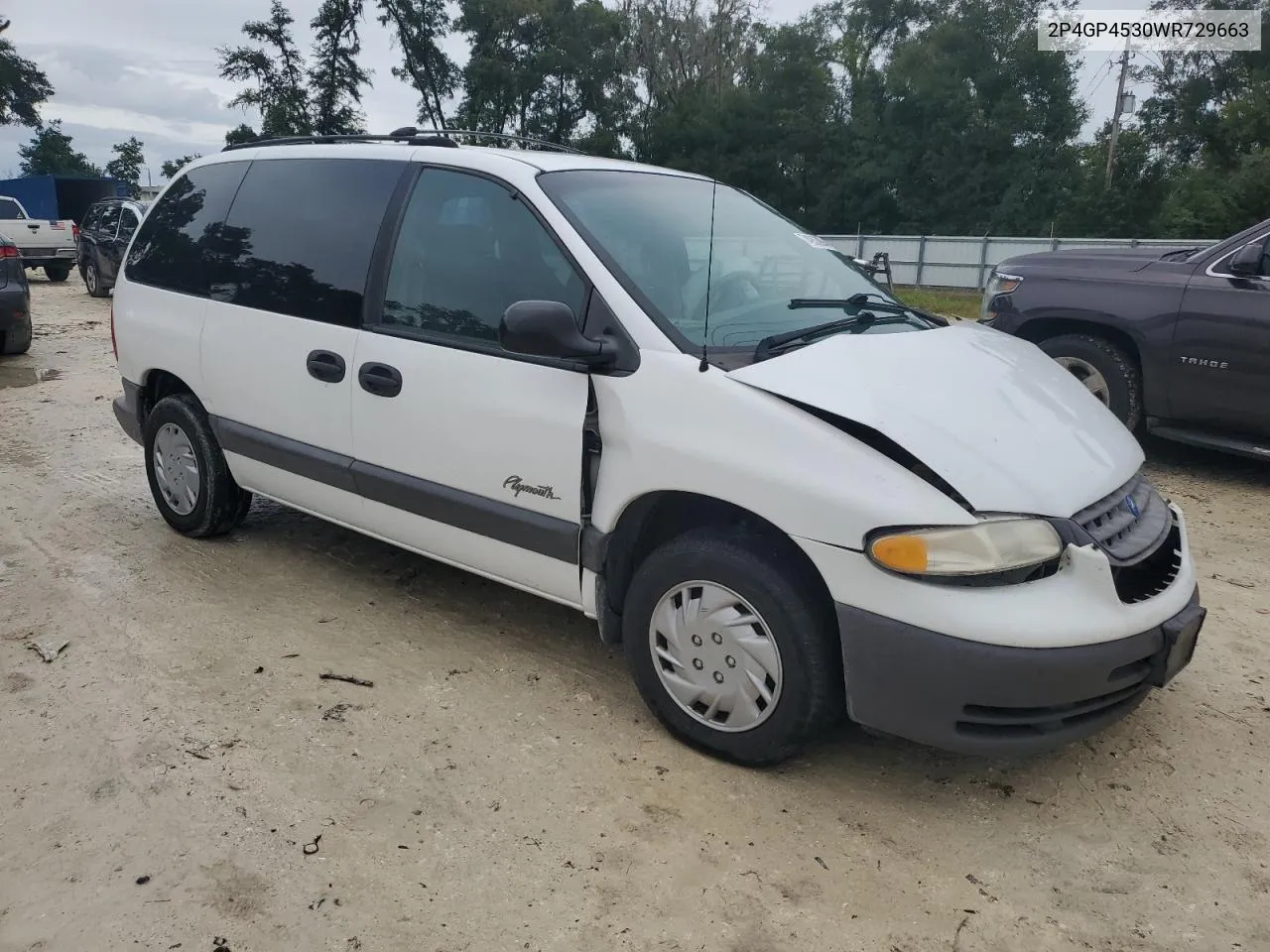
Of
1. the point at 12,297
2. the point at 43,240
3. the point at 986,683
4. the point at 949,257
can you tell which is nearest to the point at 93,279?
the point at 43,240

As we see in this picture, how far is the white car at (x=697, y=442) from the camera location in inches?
99.4

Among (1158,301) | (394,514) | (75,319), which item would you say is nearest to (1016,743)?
(394,514)

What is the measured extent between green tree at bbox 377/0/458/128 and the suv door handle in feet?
137

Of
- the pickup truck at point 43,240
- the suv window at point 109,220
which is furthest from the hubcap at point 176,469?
the pickup truck at point 43,240

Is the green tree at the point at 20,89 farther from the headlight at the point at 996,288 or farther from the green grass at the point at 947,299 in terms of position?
the headlight at the point at 996,288

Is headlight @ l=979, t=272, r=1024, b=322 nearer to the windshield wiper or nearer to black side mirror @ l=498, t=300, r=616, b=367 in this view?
the windshield wiper

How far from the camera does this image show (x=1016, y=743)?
2559 mm

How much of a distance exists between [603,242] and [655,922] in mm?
2026

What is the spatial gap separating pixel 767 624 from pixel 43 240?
22270 millimetres

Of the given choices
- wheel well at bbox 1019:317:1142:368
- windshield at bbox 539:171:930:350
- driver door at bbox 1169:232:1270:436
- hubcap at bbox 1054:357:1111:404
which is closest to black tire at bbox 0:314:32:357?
windshield at bbox 539:171:930:350

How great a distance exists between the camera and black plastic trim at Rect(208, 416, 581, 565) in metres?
3.21

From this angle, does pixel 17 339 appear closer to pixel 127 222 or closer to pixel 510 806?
pixel 127 222

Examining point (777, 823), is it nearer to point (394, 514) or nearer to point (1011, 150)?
point (394, 514)

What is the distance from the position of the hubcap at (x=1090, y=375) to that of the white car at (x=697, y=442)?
10.3ft
